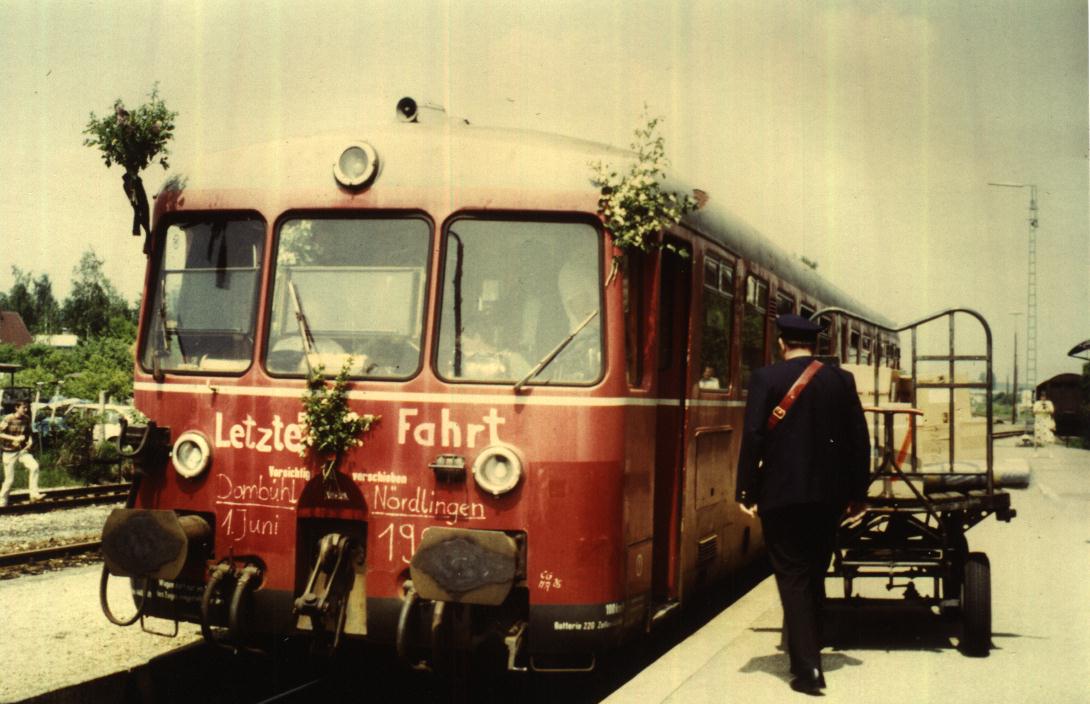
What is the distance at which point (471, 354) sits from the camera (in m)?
6.27

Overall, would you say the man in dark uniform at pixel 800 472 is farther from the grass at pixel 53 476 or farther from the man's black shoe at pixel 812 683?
the grass at pixel 53 476

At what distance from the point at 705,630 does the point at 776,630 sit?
1.49 ft

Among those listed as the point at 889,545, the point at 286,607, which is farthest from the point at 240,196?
the point at 889,545

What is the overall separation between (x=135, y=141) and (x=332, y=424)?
217 cm

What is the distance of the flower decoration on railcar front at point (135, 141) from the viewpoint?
693 centimetres

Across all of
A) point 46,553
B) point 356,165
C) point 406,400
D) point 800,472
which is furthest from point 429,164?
point 46,553

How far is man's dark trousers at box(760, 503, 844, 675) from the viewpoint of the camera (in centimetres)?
592

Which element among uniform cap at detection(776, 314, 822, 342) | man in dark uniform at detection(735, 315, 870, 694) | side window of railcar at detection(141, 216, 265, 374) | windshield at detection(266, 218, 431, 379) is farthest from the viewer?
side window of railcar at detection(141, 216, 265, 374)

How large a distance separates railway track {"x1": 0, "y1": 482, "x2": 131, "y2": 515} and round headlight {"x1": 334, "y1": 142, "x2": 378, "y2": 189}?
12.3 m

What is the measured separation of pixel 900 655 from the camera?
22.9ft

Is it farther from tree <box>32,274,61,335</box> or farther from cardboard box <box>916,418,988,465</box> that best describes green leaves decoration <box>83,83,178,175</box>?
tree <box>32,274,61,335</box>

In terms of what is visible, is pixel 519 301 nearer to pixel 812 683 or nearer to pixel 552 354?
pixel 552 354

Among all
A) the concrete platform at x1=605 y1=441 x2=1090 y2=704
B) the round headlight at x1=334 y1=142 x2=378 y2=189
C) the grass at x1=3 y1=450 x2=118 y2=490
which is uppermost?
the round headlight at x1=334 y1=142 x2=378 y2=189

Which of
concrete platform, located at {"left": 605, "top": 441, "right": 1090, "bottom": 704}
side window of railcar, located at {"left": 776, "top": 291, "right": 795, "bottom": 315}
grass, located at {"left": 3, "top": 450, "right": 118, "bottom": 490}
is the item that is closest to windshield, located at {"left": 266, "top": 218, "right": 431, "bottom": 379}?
concrete platform, located at {"left": 605, "top": 441, "right": 1090, "bottom": 704}
